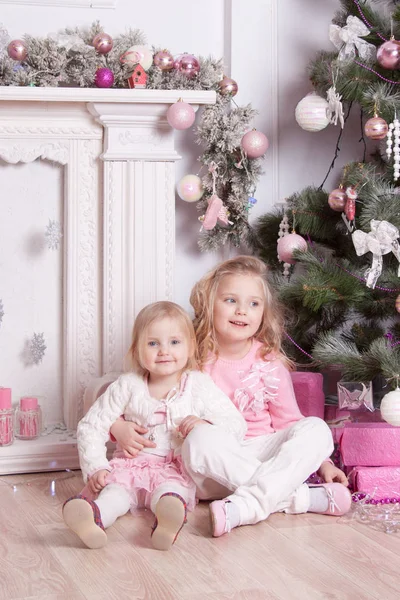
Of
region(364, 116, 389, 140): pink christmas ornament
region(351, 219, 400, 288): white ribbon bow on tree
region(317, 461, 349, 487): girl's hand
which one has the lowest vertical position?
region(317, 461, 349, 487): girl's hand

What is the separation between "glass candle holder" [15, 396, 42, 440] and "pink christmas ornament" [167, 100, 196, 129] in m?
0.88

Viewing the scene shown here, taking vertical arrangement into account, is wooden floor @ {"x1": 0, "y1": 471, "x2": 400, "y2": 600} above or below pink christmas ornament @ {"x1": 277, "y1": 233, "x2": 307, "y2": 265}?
below

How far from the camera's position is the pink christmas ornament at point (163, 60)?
2.32m

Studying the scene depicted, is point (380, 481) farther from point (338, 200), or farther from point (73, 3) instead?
point (73, 3)

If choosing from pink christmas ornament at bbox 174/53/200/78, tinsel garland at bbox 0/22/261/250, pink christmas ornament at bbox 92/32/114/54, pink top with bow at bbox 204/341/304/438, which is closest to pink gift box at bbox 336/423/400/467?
pink top with bow at bbox 204/341/304/438

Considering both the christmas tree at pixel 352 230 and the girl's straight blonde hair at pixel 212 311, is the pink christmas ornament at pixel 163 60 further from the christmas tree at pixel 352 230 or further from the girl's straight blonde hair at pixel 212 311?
the girl's straight blonde hair at pixel 212 311

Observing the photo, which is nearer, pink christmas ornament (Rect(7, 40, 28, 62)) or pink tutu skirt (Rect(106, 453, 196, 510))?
pink tutu skirt (Rect(106, 453, 196, 510))

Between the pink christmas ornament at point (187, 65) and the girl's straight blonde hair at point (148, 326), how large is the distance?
725 mm

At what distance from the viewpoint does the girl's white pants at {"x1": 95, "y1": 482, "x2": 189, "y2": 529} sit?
1.75m

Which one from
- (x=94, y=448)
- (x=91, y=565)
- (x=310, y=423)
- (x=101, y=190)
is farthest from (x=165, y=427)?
(x=101, y=190)

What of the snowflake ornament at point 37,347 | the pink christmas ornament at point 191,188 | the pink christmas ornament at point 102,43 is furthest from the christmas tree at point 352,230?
the snowflake ornament at point 37,347

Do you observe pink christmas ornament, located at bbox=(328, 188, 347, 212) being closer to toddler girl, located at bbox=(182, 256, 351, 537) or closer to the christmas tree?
the christmas tree

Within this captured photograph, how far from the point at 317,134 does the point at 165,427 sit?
48.8 inches

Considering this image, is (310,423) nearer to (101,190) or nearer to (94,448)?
(94,448)
